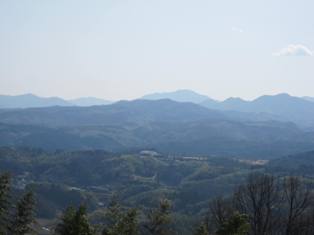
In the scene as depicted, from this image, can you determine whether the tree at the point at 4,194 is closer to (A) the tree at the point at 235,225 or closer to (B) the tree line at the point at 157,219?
(B) the tree line at the point at 157,219

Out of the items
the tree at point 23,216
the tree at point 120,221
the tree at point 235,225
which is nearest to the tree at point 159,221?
the tree at point 120,221

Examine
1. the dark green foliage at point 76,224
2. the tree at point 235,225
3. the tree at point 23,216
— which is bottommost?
the tree at point 23,216

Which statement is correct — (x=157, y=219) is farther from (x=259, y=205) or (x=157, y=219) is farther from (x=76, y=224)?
(x=259, y=205)

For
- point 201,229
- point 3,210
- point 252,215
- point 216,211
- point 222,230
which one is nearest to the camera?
point 222,230

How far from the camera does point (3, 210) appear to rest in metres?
49.5

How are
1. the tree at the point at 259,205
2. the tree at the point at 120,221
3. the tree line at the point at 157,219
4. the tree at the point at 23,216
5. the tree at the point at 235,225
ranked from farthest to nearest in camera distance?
the tree at the point at 259,205 → the tree at the point at 23,216 → the tree at the point at 120,221 → the tree line at the point at 157,219 → the tree at the point at 235,225

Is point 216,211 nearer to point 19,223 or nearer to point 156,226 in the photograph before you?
point 156,226

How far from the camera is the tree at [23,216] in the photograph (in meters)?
51.4

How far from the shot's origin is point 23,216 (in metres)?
52.3

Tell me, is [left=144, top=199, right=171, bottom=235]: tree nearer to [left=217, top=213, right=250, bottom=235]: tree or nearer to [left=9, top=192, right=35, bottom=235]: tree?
[left=217, top=213, right=250, bottom=235]: tree

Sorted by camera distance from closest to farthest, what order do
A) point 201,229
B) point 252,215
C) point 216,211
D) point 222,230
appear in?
point 222,230 < point 201,229 < point 216,211 < point 252,215

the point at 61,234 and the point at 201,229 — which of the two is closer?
the point at 61,234

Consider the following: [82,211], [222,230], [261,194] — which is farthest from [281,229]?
[82,211]

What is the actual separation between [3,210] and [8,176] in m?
3.71
